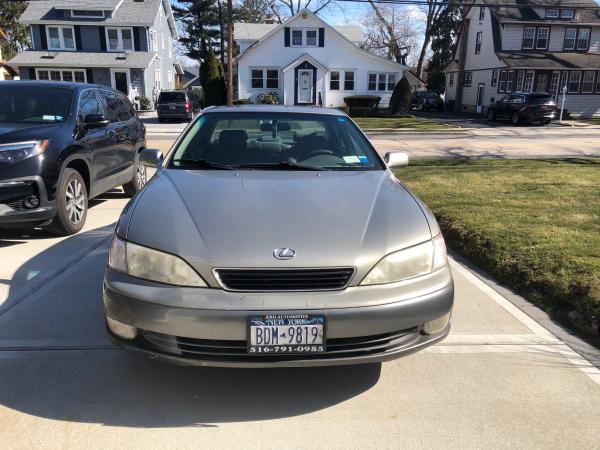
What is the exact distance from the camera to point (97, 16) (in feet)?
118

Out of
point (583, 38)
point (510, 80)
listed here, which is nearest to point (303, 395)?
point (510, 80)

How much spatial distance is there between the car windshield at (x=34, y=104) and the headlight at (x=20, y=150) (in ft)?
2.18

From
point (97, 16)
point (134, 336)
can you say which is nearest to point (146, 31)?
point (97, 16)

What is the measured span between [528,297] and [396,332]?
7.45ft

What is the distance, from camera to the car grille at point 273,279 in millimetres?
2635

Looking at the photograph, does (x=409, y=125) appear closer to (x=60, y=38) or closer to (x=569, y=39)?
(x=569, y=39)

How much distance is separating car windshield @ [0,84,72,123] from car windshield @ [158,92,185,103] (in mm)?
21136

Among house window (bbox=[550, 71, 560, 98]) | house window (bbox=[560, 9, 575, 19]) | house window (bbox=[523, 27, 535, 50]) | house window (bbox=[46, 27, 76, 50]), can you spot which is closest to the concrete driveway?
house window (bbox=[550, 71, 560, 98])

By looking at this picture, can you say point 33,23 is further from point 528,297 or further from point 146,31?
point 528,297

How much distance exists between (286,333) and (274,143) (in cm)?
215

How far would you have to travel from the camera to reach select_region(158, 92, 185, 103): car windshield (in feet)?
88.6

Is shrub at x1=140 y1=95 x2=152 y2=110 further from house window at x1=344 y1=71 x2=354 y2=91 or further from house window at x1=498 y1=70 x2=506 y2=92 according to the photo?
house window at x1=498 y1=70 x2=506 y2=92

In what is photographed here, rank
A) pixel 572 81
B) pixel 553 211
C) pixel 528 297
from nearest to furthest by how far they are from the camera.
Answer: pixel 528 297 → pixel 553 211 → pixel 572 81

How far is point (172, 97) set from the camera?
89.1 ft
